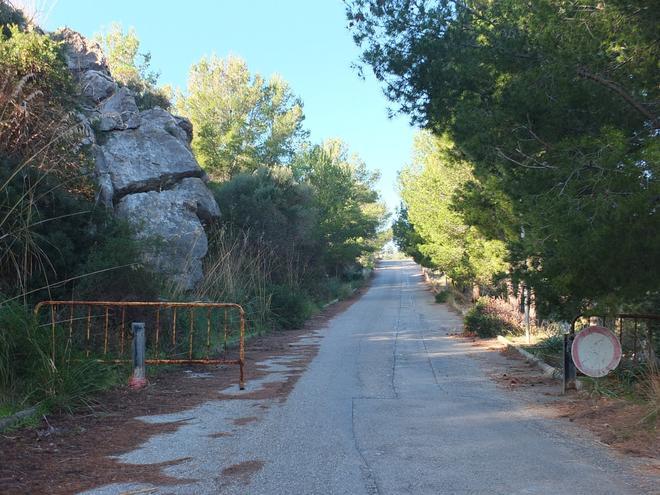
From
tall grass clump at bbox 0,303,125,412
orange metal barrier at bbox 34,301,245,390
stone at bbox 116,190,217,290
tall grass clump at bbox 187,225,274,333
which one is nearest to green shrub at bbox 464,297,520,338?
tall grass clump at bbox 187,225,274,333

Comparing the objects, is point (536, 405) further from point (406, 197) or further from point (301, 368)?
point (406, 197)

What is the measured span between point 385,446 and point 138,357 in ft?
16.2

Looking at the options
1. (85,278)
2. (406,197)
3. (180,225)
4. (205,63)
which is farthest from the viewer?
(205,63)

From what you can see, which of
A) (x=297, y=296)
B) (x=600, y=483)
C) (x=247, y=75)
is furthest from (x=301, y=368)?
(x=247, y=75)

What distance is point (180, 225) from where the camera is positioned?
19984 millimetres

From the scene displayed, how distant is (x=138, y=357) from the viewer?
10.2 meters

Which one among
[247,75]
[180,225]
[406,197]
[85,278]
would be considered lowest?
[85,278]

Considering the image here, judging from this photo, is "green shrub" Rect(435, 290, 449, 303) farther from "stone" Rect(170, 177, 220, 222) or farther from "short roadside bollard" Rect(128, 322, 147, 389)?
"short roadside bollard" Rect(128, 322, 147, 389)

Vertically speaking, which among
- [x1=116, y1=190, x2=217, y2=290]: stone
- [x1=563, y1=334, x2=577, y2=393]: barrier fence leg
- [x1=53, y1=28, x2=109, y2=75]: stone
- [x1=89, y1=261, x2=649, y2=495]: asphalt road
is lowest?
[x1=89, y1=261, x2=649, y2=495]: asphalt road

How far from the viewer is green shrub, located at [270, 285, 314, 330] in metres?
24.1

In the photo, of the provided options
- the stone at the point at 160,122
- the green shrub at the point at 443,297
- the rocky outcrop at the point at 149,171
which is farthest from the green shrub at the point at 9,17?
the green shrub at the point at 443,297

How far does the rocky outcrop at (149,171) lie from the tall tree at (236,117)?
1924 centimetres

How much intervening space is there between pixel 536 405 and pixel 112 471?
6.33 meters

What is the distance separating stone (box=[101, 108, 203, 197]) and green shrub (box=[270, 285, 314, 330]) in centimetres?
538
